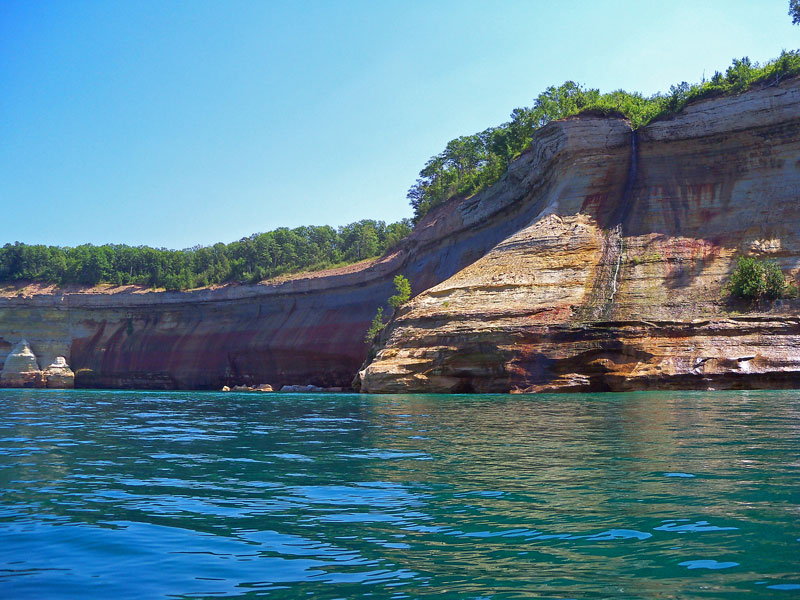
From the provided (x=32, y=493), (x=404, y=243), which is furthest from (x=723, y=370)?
(x=404, y=243)

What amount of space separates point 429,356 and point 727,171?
2022 cm

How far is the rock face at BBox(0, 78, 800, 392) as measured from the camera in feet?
94.7

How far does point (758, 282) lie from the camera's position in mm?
30719

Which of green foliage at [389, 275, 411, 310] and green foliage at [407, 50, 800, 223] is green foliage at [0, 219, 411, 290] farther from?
green foliage at [389, 275, 411, 310]

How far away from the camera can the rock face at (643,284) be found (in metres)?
28.4

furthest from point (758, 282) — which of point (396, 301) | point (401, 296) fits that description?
point (396, 301)

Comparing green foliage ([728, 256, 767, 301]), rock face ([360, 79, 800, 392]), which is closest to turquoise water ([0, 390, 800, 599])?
rock face ([360, 79, 800, 392])

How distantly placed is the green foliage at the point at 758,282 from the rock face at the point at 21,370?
6585 cm

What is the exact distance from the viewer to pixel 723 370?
27.1 m

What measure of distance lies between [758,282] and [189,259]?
260 ft

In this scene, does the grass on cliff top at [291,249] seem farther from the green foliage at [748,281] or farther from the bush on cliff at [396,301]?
the green foliage at [748,281]

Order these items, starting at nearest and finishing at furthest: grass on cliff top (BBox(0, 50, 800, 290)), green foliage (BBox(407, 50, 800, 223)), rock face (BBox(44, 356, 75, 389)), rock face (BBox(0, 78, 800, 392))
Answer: rock face (BBox(0, 78, 800, 392)) < green foliage (BBox(407, 50, 800, 223)) < grass on cliff top (BBox(0, 50, 800, 290)) < rock face (BBox(44, 356, 75, 389))

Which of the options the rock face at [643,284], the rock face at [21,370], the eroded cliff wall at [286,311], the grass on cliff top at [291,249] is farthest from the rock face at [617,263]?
the rock face at [21,370]

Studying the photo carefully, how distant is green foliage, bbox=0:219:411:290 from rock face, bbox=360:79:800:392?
45.7 meters
